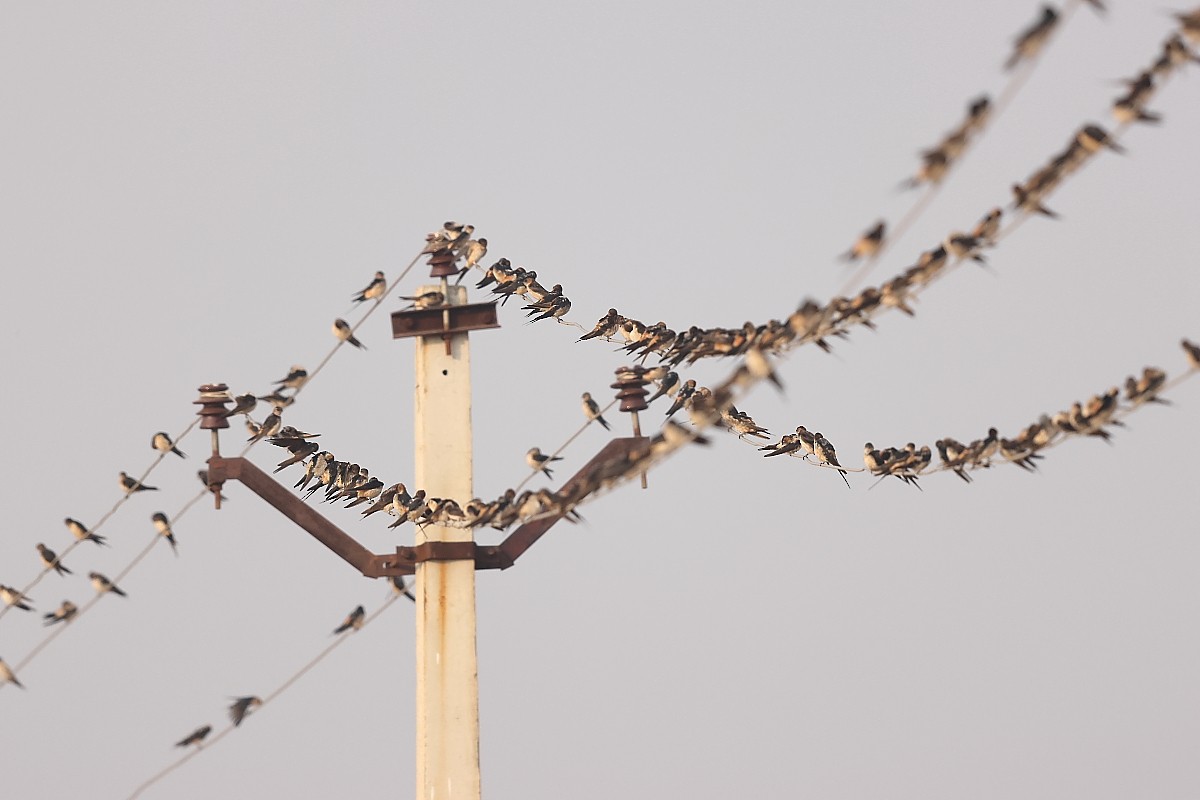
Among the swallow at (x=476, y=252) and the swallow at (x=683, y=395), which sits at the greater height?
the swallow at (x=476, y=252)

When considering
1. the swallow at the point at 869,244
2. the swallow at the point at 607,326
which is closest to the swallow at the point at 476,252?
the swallow at the point at 607,326

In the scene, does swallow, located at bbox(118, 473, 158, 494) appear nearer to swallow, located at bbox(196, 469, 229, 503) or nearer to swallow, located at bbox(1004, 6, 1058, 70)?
swallow, located at bbox(196, 469, 229, 503)

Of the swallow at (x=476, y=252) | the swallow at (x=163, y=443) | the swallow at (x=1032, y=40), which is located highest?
the swallow at (x=476, y=252)

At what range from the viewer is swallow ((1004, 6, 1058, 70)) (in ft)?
26.1

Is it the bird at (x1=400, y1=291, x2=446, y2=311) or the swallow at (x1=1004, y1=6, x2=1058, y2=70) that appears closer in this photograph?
the swallow at (x1=1004, y1=6, x2=1058, y2=70)

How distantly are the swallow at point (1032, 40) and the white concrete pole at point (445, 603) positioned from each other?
5.61 meters

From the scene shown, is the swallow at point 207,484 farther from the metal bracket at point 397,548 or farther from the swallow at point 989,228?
the swallow at point 989,228

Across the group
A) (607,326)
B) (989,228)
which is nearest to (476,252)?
(607,326)

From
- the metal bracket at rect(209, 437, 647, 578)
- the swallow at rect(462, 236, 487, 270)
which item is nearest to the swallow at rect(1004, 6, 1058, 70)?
the metal bracket at rect(209, 437, 647, 578)

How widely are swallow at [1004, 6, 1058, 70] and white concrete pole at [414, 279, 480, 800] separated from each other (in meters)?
5.61

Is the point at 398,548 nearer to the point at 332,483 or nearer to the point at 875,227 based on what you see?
the point at 332,483

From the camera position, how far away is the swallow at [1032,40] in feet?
26.1

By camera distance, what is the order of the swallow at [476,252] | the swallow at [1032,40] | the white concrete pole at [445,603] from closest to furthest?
1. the swallow at [1032,40]
2. the white concrete pole at [445,603]
3. the swallow at [476,252]

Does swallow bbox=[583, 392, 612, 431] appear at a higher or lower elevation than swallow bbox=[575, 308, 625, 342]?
lower
